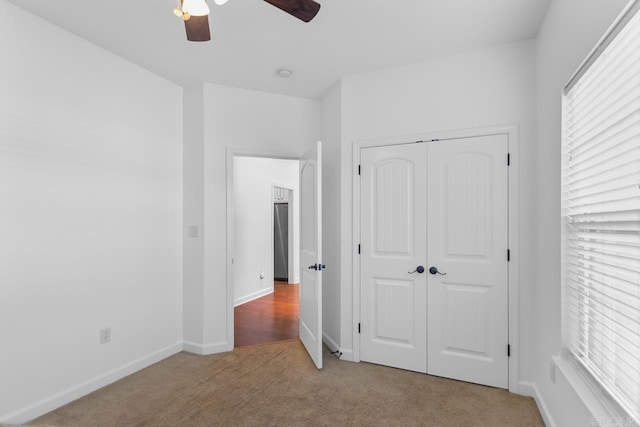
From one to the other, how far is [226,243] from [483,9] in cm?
286

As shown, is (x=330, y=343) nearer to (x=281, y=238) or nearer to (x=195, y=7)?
(x=195, y=7)

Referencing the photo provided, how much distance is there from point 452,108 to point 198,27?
2.02 m

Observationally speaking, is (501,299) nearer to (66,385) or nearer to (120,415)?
(120,415)

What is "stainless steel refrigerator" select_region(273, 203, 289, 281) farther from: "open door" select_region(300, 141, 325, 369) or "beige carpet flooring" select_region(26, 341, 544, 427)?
"beige carpet flooring" select_region(26, 341, 544, 427)

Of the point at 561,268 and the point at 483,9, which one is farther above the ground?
the point at 483,9

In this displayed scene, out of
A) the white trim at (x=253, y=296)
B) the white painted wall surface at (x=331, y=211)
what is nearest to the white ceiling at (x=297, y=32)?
the white painted wall surface at (x=331, y=211)

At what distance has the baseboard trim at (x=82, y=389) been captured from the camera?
2.15 m

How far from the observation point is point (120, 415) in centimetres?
225

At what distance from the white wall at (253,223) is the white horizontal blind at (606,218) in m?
4.02

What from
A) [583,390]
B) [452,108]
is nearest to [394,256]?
[452,108]

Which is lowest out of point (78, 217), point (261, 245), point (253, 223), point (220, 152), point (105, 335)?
point (105, 335)

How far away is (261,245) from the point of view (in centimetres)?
570

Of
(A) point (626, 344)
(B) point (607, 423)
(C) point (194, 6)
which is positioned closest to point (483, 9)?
(C) point (194, 6)

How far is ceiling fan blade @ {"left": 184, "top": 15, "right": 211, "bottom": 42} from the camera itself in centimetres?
158
